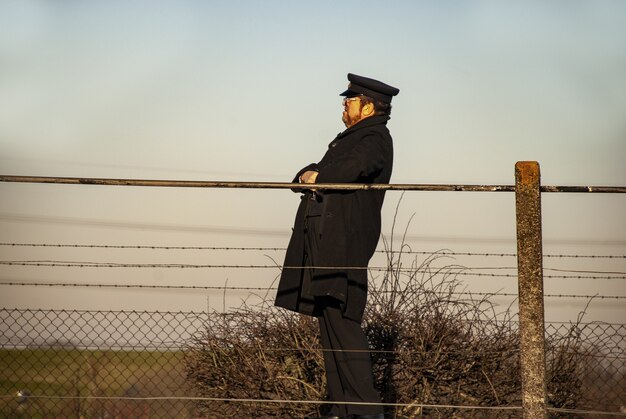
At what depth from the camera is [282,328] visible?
7098mm

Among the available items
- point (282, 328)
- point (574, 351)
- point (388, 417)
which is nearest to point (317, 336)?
point (282, 328)

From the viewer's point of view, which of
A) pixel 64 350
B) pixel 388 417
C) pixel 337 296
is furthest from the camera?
pixel 64 350

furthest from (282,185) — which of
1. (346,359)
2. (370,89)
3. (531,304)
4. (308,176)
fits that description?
(531,304)

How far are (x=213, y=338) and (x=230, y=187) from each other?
7.76ft

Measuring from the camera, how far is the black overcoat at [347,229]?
5008mm

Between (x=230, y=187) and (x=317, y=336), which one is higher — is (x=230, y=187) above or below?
above

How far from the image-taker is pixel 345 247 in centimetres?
502

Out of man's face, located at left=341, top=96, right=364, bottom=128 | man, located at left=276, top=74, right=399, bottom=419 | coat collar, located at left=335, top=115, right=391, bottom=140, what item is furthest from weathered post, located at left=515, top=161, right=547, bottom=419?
man's face, located at left=341, top=96, right=364, bottom=128

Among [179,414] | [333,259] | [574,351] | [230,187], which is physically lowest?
[179,414]

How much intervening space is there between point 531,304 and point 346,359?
96 centimetres

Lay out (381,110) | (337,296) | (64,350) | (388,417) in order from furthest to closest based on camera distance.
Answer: (64,350), (388,417), (381,110), (337,296)

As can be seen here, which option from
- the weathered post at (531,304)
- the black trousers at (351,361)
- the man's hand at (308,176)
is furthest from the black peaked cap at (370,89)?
the black trousers at (351,361)

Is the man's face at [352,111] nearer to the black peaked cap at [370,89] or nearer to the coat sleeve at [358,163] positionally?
the black peaked cap at [370,89]

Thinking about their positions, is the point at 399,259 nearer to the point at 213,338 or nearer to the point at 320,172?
the point at 213,338
